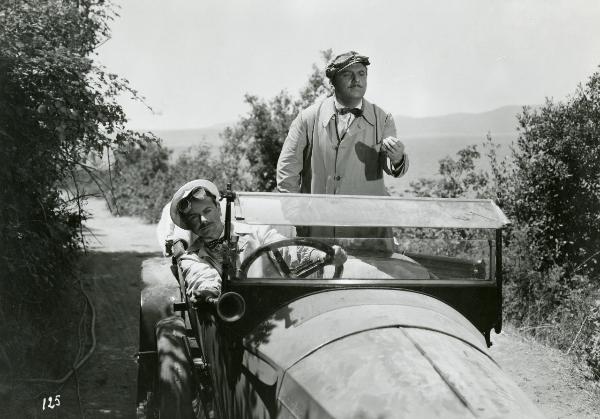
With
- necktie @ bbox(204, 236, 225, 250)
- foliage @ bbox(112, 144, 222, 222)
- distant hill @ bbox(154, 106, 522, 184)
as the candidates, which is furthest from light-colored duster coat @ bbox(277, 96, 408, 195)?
distant hill @ bbox(154, 106, 522, 184)

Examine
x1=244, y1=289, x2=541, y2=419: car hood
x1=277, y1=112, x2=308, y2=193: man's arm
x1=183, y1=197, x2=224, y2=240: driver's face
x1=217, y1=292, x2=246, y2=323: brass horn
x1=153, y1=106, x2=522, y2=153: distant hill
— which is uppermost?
x1=153, y1=106, x2=522, y2=153: distant hill

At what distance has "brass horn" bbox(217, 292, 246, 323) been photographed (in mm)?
3076

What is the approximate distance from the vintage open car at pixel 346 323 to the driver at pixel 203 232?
0.40ft

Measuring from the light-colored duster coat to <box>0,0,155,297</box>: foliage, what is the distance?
7.66ft

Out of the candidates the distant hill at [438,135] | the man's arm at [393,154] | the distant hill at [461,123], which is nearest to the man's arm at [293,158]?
the man's arm at [393,154]

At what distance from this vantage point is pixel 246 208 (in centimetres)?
330

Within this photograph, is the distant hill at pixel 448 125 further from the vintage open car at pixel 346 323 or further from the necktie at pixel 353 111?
the vintage open car at pixel 346 323

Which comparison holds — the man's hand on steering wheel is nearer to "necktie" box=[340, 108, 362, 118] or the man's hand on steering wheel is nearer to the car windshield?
the car windshield

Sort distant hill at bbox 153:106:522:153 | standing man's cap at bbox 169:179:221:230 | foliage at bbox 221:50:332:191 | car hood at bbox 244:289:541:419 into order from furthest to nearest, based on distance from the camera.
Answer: distant hill at bbox 153:106:522:153
foliage at bbox 221:50:332:191
standing man's cap at bbox 169:179:221:230
car hood at bbox 244:289:541:419

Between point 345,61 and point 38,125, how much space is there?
Result: 307 cm

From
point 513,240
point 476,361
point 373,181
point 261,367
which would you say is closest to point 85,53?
point 373,181

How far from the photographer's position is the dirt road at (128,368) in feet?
19.0

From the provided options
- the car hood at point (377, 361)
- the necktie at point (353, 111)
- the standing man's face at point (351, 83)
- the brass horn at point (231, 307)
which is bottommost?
the car hood at point (377, 361)

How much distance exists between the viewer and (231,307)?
10.2ft
